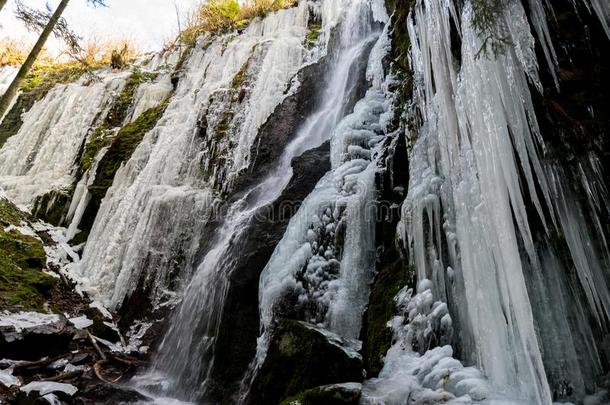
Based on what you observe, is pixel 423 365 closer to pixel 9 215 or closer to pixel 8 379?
pixel 8 379

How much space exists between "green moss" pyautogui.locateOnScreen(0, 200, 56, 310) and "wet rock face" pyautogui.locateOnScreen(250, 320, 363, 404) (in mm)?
4808

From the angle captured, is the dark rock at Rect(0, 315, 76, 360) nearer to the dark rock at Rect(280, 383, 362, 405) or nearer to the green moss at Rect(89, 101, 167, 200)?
the dark rock at Rect(280, 383, 362, 405)

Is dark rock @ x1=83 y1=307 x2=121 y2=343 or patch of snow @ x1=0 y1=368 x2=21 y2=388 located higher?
dark rock @ x1=83 y1=307 x2=121 y2=343

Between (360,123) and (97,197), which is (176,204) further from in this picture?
(360,123)

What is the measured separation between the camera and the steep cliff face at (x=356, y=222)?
280 cm

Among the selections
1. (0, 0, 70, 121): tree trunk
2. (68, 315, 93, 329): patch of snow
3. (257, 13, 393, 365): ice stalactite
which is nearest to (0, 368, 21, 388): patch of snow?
(68, 315, 93, 329): patch of snow

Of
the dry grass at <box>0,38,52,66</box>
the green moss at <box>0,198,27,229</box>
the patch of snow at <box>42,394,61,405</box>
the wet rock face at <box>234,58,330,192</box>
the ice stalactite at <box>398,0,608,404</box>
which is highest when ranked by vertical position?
the dry grass at <box>0,38,52,66</box>

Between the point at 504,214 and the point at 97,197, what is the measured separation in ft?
35.9

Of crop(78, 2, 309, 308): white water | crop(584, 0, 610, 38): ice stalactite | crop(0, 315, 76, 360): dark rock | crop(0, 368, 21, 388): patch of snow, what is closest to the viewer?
crop(584, 0, 610, 38): ice stalactite

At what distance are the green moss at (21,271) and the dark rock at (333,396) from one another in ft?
19.1

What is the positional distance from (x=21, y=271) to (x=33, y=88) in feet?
42.5

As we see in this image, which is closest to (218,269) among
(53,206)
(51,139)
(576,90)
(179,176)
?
(179,176)

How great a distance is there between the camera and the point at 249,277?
21.0 feet

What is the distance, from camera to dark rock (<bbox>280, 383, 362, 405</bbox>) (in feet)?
9.58
